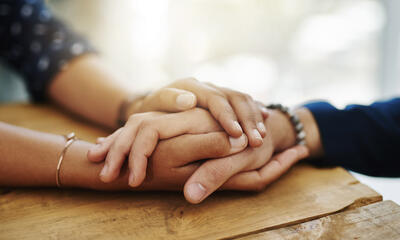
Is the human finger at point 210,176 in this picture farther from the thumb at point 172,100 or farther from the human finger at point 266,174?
the thumb at point 172,100

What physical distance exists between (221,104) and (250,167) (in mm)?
128

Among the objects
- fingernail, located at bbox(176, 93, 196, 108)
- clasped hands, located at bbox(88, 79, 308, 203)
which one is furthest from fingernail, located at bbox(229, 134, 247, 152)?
fingernail, located at bbox(176, 93, 196, 108)

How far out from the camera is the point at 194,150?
0.53 meters

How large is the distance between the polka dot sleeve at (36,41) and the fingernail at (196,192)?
2.18 feet

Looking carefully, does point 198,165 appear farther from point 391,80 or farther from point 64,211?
point 391,80

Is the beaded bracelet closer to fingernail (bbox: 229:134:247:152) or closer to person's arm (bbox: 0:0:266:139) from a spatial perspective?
fingernail (bbox: 229:134:247:152)

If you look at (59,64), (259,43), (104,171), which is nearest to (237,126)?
(104,171)

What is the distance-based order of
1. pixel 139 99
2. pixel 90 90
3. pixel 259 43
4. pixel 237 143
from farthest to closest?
A: pixel 259 43, pixel 90 90, pixel 139 99, pixel 237 143

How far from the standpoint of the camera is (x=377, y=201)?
0.52 m

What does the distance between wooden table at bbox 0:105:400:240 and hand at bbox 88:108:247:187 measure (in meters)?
0.06

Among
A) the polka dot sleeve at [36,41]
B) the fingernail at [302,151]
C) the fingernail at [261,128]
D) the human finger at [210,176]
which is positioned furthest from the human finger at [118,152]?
the polka dot sleeve at [36,41]

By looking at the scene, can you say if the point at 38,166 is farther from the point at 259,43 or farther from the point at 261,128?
the point at 259,43

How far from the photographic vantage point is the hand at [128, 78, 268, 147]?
0.54 m

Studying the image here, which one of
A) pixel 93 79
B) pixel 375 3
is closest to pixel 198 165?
pixel 93 79
